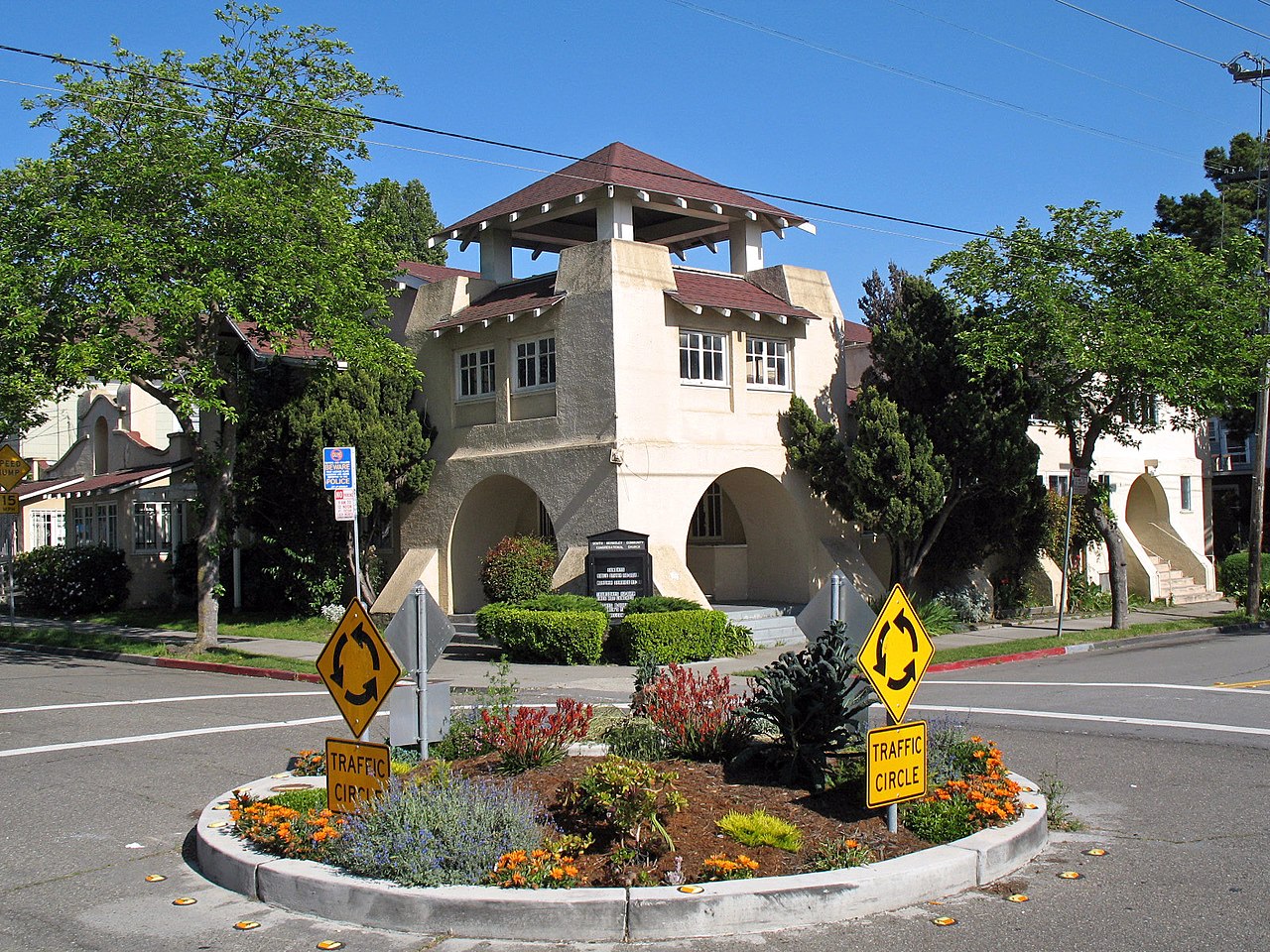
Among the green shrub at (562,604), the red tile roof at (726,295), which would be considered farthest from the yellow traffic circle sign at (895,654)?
the red tile roof at (726,295)

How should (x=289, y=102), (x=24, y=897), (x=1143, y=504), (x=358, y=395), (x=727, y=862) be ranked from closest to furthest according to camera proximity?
(x=727, y=862) → (x=24, y=897) → (x=289, y=102) → (x=358, y=395) → (x=1143, y=504)

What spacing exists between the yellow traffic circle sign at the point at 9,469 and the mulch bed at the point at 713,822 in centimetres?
2027

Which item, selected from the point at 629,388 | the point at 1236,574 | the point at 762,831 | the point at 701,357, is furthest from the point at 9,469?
the point at 1236,574

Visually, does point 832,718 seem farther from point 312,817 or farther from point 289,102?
point 289,102

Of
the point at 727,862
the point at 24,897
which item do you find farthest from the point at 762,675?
the point at 24,897

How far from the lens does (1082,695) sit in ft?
45.9

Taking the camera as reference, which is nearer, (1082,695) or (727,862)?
→ (727,862)

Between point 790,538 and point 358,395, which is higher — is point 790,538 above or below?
below

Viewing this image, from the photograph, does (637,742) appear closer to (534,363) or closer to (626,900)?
(626,900)

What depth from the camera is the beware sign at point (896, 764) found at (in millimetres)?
6773

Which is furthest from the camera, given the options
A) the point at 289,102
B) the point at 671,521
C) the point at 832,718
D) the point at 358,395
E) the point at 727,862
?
the point at 358,395

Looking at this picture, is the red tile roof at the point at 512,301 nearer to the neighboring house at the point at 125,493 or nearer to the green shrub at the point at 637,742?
the neighboring house at the point at 125,493

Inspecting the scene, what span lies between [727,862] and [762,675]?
214 cm

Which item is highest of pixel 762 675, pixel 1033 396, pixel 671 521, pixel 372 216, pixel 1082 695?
pixel 372 216
